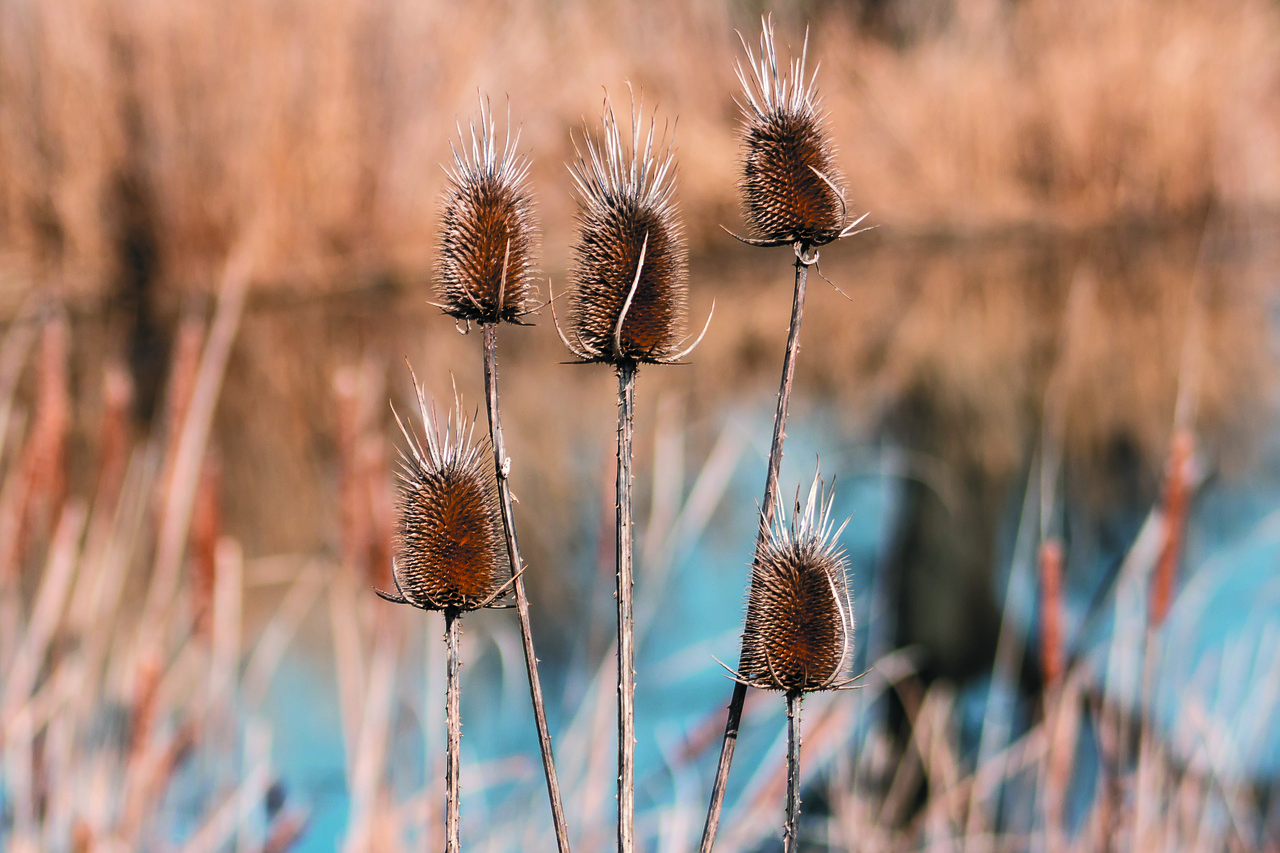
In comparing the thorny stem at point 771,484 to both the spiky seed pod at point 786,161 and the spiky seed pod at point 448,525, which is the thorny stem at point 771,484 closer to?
the spiky seed pod at point 786,161

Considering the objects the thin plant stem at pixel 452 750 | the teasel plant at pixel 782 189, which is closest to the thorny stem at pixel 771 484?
the teasel plant at pixel 782 189

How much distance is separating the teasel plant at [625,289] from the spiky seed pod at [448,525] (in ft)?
0.29

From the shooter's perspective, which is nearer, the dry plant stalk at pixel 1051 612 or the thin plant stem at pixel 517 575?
the thin plant stem at pixel 517 575

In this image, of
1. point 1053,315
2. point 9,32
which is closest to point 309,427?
point 9,32

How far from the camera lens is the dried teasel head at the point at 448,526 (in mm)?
687

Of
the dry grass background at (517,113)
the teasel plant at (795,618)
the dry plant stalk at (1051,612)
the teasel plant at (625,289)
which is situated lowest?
the dry plant stalk at (1051,612)

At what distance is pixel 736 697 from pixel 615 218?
1.06 feet

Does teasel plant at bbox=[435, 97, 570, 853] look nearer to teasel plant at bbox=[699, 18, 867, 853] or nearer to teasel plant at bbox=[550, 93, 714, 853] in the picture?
teasel plant at bbox=[550, 93, 714, 853]

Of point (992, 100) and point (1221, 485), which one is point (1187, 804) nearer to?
point (1221, 485)

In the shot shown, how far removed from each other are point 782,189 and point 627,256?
0.37 feet

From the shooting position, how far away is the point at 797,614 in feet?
2.36

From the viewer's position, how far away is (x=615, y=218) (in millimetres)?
761

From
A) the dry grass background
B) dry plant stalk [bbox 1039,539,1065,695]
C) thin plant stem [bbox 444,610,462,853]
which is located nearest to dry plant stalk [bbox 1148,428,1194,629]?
dry plant stalk [bbox 1039,539,1065,695]

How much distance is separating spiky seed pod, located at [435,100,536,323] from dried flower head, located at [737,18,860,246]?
0.15 m
